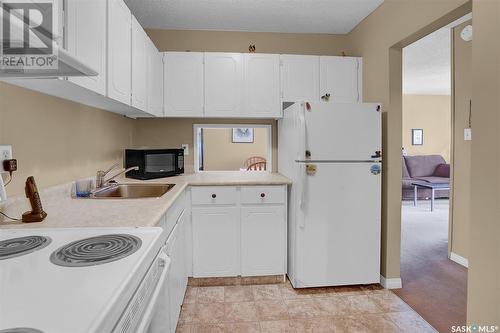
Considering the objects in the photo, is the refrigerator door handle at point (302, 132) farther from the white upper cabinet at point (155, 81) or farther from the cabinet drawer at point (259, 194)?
the white upper cabinet at point (155, 81)

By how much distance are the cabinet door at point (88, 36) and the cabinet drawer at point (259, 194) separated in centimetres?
132

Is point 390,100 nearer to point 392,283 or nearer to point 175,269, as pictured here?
point 392,283

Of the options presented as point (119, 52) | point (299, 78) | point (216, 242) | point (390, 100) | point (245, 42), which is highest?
point (245, 42)

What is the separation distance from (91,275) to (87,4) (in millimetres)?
1280

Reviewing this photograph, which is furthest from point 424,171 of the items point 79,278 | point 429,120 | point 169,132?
point 79,278

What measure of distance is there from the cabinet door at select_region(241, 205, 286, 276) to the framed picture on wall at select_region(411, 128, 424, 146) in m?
5.72

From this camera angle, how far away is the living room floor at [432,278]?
6.57 ft

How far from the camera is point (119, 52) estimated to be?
5.74 feet

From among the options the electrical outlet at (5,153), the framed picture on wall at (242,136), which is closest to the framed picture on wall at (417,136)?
the framed picture on wall at (242,136)

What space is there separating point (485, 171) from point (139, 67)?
2267mm

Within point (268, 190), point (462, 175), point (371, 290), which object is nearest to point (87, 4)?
point (268, 190)

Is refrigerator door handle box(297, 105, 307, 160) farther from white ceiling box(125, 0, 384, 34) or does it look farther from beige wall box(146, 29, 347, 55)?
beige wall box(146, 29, 347, 55)

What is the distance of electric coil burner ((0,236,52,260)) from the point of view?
2.77 ft

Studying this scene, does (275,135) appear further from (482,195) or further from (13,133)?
(13,133)
